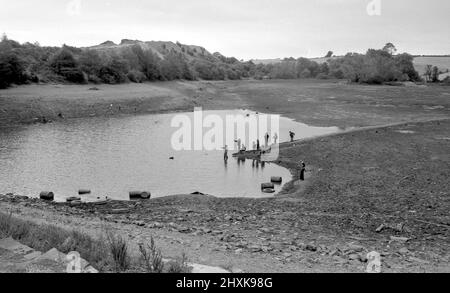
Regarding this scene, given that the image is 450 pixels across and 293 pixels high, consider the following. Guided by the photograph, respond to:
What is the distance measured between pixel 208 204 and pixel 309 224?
6.01m

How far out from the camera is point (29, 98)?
204ft

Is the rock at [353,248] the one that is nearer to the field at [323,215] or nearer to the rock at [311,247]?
the field at [323,215]

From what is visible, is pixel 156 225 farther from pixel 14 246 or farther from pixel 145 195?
pixel 14 246

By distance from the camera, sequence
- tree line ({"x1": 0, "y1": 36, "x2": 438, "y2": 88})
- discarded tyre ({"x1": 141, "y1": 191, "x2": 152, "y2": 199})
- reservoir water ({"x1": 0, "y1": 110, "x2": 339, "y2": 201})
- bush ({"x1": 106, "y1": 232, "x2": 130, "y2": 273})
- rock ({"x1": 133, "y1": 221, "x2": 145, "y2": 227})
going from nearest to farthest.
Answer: bush ({"x1": 106, "y1": 232, "x2": 130, "y2": 273}) < rock ({"x1": 133, "y1": 221, "x2": 145, "y2": 227}) < discarded tyre ({"x1": 141, "y1": 191, "x2": 152, "y2": 199}) < reservoir water ({"x1": 0, "y1": 110, "x2": 339, "y2": 201}) < tree line ({"x1": 0, "y1": 36, "x2": 438, "y2": 88})

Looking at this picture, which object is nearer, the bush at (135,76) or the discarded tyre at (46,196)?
the discarded tyre at (46,196)

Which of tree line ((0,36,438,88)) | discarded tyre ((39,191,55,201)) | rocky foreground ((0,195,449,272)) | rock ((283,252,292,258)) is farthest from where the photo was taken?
tree line ((0,36,438,88))

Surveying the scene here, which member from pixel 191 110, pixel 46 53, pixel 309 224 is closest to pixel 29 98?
pixel 191 110

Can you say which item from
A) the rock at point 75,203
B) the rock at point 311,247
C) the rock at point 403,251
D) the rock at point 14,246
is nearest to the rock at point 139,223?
the rock at point 75,203

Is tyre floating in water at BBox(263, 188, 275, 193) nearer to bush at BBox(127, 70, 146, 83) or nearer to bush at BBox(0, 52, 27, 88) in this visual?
bush at BBox(0, 52, 27, 88)

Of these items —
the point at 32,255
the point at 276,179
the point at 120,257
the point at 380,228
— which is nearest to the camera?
the point at 120,257

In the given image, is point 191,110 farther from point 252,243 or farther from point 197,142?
point 252,243

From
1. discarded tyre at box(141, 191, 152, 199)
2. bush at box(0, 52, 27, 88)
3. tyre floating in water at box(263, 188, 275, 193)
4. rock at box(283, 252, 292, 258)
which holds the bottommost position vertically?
tyre floating in water at box(263, 188, 275, 193)

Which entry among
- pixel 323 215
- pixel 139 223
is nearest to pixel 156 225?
pixel 139 223

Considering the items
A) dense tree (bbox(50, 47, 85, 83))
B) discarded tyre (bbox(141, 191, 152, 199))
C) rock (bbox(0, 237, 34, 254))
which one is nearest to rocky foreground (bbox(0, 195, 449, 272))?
discarded tyre (bbox(141, 191, 152, 199))
